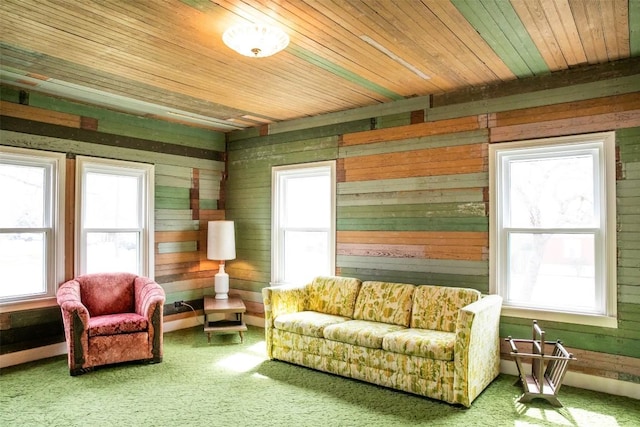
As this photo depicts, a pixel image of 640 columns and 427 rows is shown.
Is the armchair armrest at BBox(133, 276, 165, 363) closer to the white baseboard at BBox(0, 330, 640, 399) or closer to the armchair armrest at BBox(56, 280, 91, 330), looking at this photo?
the armchair armrest at BBox(56, 280, 91, 330)

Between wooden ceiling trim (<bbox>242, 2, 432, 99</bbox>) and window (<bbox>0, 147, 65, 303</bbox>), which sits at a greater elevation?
wooden ceiling trim (<bbox>242, 2, 432, 99</bbox>)

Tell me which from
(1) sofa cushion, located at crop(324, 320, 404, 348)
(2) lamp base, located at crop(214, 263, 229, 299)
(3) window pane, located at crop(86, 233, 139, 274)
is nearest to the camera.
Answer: (1) sofa cushion, located at crop(324, 320, 404, 348)

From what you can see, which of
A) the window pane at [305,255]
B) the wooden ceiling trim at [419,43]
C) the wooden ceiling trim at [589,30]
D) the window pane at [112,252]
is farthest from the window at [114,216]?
the wooden ceiling trim at [589,30]

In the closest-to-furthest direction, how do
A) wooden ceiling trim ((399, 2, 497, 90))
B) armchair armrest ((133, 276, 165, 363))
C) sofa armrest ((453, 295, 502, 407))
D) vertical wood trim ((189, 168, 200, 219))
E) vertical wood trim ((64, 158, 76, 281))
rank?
1. wooden ceiling trim ((399, 2, 497, 90))
2. sofa armrest ((453, 295, 502, 407))
3. armchair armrest ((133, 276, 165, 363))
4. vertical wood trim ((64, 158, 76, 281))
5. vertical wood trim ((189, 168, 200, 219))

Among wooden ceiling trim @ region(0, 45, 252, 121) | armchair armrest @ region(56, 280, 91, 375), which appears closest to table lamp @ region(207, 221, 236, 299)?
wooden ceiling trim @ region(0, 45, 252, 121)

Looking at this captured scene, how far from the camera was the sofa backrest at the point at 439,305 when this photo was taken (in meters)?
3.79

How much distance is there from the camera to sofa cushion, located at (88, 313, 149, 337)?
3.97 metres

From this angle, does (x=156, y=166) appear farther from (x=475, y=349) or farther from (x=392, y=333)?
(x=475, y=349)

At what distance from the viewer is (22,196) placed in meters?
4.29

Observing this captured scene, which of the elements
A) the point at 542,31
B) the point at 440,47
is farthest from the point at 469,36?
the point at 542,31

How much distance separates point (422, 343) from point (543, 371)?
3.05 feet

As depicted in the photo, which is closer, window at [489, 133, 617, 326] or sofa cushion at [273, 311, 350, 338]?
window at [489, 133, 617, 326]

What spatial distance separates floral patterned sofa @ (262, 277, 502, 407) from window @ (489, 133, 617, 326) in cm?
45

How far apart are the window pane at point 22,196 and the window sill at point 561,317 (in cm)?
463
